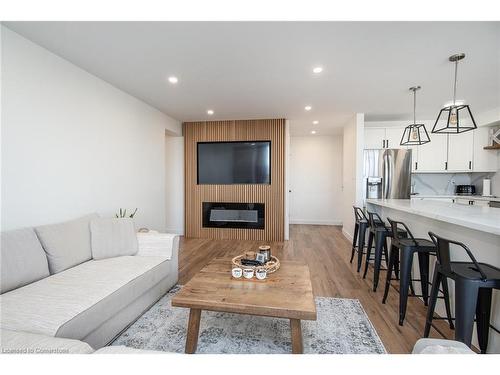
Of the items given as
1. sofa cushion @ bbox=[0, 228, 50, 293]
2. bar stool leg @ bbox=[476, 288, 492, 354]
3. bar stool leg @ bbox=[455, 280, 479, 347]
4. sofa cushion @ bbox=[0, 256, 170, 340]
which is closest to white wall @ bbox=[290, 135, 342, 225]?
bar stool leg @ bbox=[476, 288, 492, 354]

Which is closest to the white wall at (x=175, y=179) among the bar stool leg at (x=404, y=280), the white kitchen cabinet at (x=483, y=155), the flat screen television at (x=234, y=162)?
the flat screen television at (x=234, y=162)

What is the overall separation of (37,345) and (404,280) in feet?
8.20

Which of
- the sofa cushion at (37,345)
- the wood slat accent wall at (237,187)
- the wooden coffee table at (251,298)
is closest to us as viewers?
the sofa cushion at (37,345)

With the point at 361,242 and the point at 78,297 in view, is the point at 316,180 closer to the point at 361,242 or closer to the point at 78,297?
the point at 361,242

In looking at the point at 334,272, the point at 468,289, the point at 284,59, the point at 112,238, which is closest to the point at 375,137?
the point at 334,272

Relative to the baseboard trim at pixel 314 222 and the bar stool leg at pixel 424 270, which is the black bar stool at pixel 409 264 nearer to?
the bar stool leg at pixel 424 270

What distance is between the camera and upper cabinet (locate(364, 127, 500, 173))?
4.51m

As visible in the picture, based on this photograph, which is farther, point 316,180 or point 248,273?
point 316,180

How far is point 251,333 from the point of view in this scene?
1.79 meters

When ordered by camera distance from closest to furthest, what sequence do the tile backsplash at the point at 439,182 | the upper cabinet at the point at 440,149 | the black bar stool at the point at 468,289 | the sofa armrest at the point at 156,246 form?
the black bar stool at the point at 468,289 → the sofa armrest at the point at 156,246 → the upper cabinet at the point at 440,149 → the tile backsplash at the point at 439,182

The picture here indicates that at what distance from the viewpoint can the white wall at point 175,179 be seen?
5.19 meters

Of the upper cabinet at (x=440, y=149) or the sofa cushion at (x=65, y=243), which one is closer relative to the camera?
the sofa cushion at (x=65, y=243)

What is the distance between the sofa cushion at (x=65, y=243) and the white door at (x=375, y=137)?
16.2 feet

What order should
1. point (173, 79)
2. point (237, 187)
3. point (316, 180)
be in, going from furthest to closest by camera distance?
point (316, 180) < point (237, 187) < point (173, 79)
